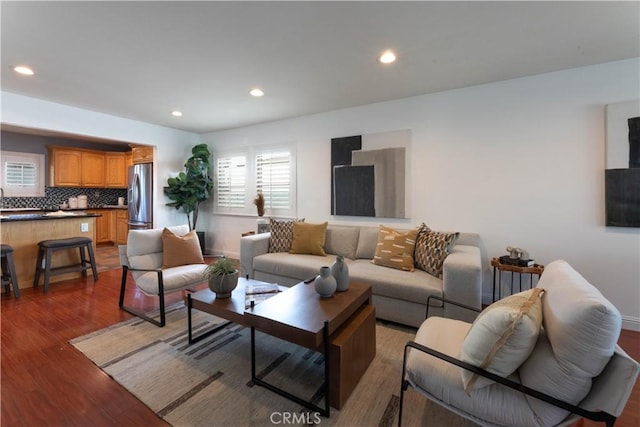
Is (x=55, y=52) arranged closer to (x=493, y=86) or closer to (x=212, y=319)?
(x=212, y=319)

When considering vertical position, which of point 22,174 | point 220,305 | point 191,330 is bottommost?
point 191,330

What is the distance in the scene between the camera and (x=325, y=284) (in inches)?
79.3

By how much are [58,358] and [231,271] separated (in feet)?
4.56

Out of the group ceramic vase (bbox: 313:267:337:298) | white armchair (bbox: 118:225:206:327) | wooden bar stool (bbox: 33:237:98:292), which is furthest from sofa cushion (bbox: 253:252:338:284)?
wooden bar stool (bbox: 33:237:98:292)

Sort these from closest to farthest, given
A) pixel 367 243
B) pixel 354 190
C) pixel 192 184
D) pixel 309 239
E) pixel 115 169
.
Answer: pixel 367 243
pixel 309 239
pixel 354 190
pixel 192 184
pixel 115 169

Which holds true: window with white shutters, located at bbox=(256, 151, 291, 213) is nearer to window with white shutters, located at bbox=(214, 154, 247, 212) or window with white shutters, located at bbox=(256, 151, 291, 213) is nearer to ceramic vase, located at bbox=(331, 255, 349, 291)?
window with white shutters, located at bbox=(214, 154, 247, 212)

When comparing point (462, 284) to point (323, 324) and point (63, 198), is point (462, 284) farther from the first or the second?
point (63, 198)

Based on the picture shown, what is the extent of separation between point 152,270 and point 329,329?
1.88 metres

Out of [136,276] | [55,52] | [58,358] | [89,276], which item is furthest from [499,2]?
[89,276]

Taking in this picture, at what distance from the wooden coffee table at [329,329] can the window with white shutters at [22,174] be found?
7062mm

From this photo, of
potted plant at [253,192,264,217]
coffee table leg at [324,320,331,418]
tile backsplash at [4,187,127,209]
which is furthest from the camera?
tile backsplash at [4,187,127,209]

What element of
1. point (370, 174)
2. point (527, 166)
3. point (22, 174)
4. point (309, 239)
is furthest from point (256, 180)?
point (22, 174)

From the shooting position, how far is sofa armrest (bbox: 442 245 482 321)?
89.0 inches

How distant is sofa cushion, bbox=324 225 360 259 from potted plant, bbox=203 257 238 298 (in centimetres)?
165
